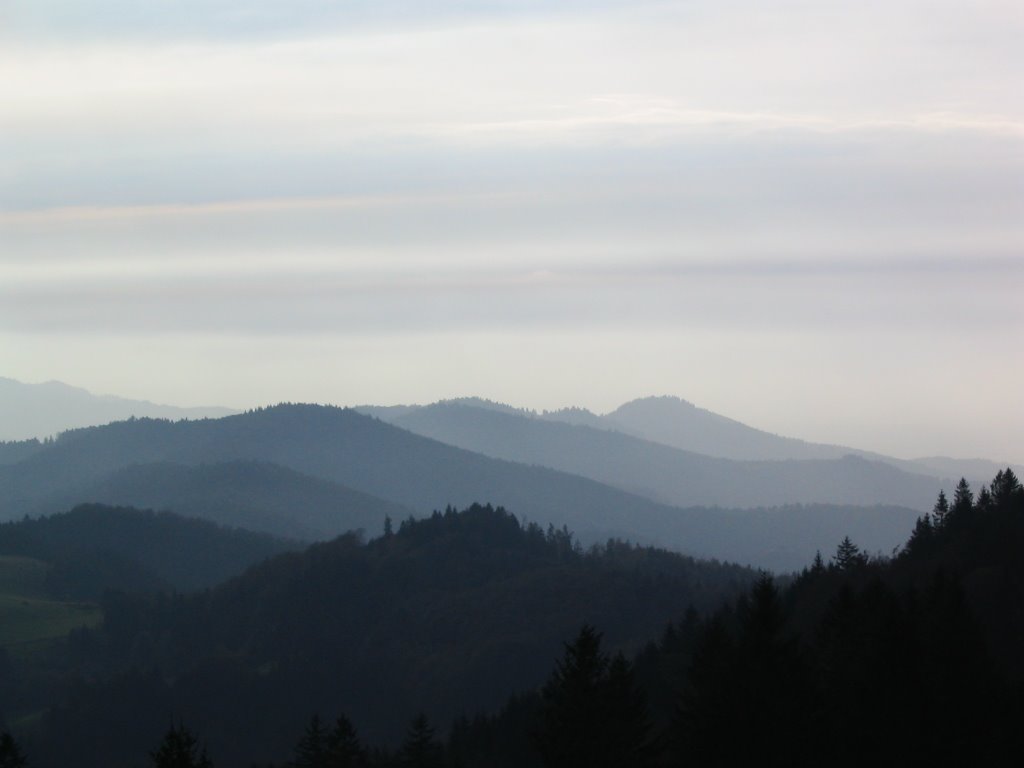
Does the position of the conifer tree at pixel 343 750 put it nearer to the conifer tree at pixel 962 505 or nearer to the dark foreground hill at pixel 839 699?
the dark foreground hill at pixel 839 699

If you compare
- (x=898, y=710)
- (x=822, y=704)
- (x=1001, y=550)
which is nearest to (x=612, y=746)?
(x=822, y=704)

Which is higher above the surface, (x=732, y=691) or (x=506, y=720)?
(x=732, y=691)

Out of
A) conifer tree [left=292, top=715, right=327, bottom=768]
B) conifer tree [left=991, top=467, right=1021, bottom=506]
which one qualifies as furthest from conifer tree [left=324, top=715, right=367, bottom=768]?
conifer tree [left=991, top=467, right=1021, bottom=506]

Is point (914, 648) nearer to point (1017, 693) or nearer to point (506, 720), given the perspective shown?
point (1017, 693)

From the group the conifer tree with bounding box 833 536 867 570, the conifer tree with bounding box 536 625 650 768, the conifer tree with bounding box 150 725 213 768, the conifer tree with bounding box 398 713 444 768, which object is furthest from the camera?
the conifer tree with bounding box 833 536 867 570

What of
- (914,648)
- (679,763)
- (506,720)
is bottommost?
(506,720)

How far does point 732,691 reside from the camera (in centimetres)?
4116

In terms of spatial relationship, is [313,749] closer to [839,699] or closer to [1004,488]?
[839,699]

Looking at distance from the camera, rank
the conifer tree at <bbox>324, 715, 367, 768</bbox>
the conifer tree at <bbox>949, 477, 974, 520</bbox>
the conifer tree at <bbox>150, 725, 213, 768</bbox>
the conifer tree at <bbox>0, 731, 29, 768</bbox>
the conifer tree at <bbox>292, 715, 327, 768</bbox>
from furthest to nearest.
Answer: the conifer tree at <bbox>949, 477, 974, 520</bbox> → the conifer tree at <bbox>292, 715, 327, 768</bbox> → the conifer tree at <bbox>324, 715, 367, 768</bbox> → the conifer tree at <bbox>0, 731, 29, 768</bbox> → the conifer tree at <bbox>150, 725, 213, 768</bbox>

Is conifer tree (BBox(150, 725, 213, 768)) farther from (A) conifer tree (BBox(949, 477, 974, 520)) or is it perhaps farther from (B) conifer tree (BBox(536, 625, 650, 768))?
(A) conifer tree (BBox(949, 477, 974, 520))

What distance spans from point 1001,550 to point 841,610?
204ft

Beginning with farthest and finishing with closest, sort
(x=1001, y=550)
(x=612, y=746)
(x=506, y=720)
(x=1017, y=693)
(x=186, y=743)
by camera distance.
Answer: (x=506, y=720)
(x=1001, y=550)
(x=1017, y=693)
(x=612, y=746)
(x=186, y=743)

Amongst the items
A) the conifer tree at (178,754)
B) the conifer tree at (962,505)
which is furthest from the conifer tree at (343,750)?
the conifer tree at (962,505)

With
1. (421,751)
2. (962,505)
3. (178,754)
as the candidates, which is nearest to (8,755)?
(178,754)
